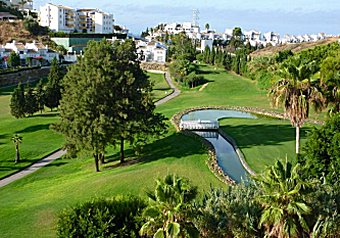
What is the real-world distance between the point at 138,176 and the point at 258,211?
12.3 meters

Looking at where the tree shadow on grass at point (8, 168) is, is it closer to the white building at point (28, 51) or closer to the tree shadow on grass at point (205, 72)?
the tree shadow on grass at point (205, 72)

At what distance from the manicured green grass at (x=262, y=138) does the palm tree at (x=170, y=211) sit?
12191 millimetres

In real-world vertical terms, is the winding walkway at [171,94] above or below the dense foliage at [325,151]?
below

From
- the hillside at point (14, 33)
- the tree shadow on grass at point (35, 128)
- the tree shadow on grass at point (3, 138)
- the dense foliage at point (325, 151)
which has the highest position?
the hillside at point (14, 33)

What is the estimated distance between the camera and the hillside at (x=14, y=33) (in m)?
116

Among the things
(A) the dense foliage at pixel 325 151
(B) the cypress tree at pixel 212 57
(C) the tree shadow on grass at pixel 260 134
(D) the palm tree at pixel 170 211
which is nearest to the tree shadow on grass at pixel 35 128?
(C) the tree shadow on grass at pixel 260 134

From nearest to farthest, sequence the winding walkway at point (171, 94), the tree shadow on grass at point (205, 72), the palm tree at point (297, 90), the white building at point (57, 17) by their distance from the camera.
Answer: the palm tree at point (297, 90), the winding walkway at point (171, 94), the tree shadow on grass at point (205, 72), the white building at point (57, 17)

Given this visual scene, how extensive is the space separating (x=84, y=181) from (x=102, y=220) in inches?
473

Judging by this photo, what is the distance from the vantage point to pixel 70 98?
32812 mm

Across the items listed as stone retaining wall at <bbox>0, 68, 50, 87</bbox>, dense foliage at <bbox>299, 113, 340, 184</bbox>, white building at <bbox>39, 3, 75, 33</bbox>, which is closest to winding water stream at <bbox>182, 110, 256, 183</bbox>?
dense foliage at <bbox>299, 113, 340, 184</bbox>

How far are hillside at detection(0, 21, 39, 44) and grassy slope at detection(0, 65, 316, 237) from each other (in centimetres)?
8689

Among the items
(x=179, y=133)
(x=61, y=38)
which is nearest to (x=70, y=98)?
(x=179, y=133)

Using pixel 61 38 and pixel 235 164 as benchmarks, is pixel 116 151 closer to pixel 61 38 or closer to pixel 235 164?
pixel 235 164

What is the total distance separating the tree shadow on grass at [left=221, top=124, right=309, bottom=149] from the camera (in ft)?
116
